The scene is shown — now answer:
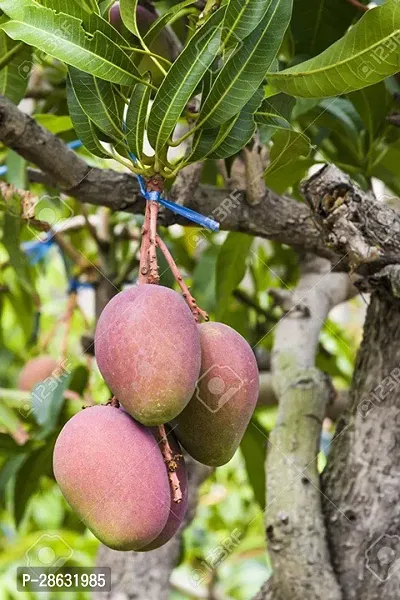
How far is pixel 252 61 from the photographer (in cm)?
62

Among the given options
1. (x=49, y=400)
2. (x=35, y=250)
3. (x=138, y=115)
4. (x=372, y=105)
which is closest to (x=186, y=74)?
(x=138, y=115)

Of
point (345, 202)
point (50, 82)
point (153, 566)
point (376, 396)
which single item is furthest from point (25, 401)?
point (345, 202)

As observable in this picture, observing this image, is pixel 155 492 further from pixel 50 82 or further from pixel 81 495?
pixel 50 82

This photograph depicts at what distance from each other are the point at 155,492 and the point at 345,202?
0.31 metres

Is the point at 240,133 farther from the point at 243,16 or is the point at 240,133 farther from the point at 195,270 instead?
the point at 195,270

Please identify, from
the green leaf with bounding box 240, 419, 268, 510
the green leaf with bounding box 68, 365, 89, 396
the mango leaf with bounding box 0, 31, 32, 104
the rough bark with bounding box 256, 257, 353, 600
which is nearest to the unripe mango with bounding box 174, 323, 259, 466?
the rough bark with bounding box 256, 257, 353, 600

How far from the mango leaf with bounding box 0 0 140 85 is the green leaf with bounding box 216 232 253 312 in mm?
501

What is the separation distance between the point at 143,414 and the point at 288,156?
366 millimetres

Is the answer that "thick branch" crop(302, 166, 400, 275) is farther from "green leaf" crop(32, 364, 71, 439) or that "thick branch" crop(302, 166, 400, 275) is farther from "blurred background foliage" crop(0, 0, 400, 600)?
"green leaf" crop(32, 364, 71, 439)

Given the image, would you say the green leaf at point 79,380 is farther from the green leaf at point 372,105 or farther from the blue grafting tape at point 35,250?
the green leaf at point 372,105

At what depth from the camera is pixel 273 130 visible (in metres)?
0.81

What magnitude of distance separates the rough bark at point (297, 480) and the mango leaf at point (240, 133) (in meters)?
0.42

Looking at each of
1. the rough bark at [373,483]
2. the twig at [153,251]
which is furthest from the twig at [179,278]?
the rough bark at [373,483]

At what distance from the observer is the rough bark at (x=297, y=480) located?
0.87 metres
